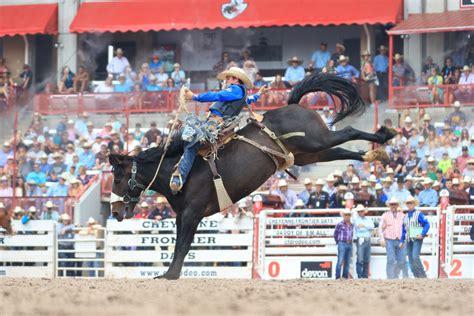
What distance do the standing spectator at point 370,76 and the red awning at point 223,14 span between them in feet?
6.51

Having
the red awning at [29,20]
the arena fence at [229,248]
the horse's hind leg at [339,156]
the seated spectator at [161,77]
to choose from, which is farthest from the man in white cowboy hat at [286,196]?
the red awning at [29,20]

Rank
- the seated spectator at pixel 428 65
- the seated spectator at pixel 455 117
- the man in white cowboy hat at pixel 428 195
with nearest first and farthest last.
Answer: the man in white cowboy hat at pixel 428 195, the seated spectator at pixel 455 117, the seated spectator at pixel 428 65

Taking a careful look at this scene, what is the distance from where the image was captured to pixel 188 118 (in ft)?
42.7

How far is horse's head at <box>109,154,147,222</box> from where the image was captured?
44.0 feet

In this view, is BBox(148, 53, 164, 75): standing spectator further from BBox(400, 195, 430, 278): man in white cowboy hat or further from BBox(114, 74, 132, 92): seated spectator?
BBox(400, 195, 430, 278): man in white cowboy hat

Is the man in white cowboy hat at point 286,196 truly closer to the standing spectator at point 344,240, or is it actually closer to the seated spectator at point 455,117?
the standing spectator at point 344,240

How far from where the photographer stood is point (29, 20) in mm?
28438

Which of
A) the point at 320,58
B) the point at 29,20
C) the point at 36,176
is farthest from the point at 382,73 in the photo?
the point at 29,20

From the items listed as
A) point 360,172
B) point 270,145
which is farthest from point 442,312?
point 360,172

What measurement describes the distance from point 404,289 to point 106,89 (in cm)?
1536

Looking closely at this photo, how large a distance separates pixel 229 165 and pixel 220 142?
11.1 inches

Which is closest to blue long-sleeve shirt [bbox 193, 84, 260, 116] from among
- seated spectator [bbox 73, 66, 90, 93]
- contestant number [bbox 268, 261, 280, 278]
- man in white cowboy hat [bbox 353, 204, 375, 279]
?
man in white cowboy hat [bbox 353, 204, 375, 279]

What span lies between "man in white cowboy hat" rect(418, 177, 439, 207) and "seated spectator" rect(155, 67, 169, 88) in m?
8.11

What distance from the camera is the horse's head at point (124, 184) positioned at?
13422 mm
